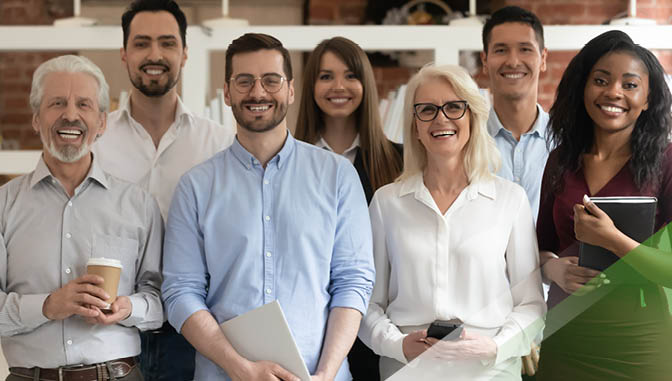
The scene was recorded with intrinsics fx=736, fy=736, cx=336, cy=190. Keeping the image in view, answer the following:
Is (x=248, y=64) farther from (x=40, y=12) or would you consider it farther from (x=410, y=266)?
(x=40, y=12)

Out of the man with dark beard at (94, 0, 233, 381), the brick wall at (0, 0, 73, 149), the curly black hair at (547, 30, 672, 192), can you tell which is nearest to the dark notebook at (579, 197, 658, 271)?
the curly black hair at (547, 30, 672, 192)

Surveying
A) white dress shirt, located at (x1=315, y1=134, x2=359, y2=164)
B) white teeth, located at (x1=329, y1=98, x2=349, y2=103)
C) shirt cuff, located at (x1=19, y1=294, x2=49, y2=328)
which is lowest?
shirt cuff, located at (x1=19, y1=294, x2=49, y2=328)

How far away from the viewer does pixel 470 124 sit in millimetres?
1487

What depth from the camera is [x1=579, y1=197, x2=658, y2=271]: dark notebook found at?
1.22m

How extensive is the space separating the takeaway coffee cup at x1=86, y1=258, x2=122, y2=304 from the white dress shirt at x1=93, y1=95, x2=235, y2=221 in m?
0.33

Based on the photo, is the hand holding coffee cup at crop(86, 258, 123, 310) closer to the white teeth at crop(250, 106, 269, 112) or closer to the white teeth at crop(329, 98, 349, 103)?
the white teeth at crop(250, 106, 269, 112)

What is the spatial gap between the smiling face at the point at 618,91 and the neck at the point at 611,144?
0.5 inches

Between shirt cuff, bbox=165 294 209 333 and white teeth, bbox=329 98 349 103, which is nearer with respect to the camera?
shirt cuff, bbox=165 294 209 333

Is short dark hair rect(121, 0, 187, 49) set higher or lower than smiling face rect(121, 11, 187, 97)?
higher

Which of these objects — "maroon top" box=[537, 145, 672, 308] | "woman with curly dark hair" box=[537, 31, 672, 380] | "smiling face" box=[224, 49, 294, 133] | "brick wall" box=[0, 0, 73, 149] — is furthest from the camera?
"brick wall" box=[0, 0, 73, 149]

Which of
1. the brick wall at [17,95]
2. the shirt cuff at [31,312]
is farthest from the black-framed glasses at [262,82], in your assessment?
the brick wall at [17,95]

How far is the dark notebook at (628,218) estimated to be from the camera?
1.22 meters

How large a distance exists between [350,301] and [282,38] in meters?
1.19

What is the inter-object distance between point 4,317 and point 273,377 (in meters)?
0.50
